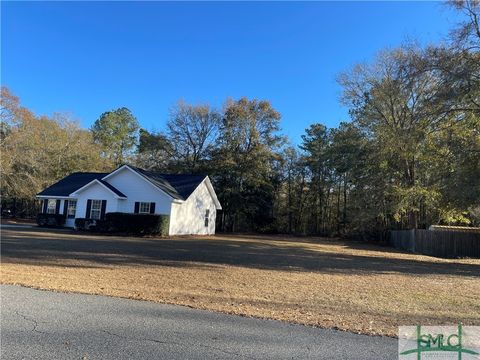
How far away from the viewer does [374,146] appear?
3422 cm

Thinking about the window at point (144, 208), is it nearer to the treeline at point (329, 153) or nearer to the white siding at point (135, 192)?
the white siding at point (135, 192)

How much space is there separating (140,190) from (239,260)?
55.0ft

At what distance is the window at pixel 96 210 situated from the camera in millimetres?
30844

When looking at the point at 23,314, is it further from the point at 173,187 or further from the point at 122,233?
the point at 173,187

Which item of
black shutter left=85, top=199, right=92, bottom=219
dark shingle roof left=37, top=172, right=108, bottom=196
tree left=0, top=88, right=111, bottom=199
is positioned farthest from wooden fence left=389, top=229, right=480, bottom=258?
tree left=0, top=88, right=111, bottom=199

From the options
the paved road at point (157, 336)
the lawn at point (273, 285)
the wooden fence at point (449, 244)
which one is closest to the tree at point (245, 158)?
the wooden fence at point (449, 244)

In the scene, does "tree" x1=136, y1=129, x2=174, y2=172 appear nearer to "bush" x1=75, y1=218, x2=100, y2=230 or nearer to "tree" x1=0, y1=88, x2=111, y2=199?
"tree" x1=0, y1=88, x2=111, y2=199

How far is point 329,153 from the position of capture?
41.5 m

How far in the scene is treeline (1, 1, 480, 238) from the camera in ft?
60.1

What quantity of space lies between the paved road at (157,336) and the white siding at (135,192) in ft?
75.0

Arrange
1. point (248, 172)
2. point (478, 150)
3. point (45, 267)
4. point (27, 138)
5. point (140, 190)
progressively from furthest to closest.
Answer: point (248, 172) < point (27, 138) < point (140, 190) < point (478, 150) < point (45, 267)

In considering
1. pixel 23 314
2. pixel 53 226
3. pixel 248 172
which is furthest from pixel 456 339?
pixel 248 172

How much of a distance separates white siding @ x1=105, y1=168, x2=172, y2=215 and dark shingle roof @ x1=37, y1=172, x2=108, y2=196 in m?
4.06

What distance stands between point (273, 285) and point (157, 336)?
5100mm
